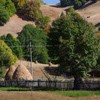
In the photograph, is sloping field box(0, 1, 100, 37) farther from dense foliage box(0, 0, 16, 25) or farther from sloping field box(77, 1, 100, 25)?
dense foliage box(0, 0, 16, 25)

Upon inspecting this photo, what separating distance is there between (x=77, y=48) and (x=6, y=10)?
296 feet

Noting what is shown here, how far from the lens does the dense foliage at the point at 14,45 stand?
404 feet

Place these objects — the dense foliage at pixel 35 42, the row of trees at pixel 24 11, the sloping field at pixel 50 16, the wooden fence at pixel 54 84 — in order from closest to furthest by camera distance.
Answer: the wooden fence at pixel 54 84 → the dense foliage at pixel 35 42 → the sloping field at pixel 50 16 → the row of trees at pixel 24 11

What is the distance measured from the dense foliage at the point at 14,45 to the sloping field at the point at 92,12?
42.2m

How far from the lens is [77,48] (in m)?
65.2

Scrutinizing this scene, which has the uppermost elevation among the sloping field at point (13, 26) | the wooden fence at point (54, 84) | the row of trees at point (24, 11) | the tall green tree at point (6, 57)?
the row of trees at point (24, 11)

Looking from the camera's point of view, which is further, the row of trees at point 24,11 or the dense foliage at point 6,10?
the row of trees at point 24,11

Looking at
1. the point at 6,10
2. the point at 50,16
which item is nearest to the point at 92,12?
the point at 50,16

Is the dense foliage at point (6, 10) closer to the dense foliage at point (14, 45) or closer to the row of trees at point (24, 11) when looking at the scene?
the row of trees at point (24, 11)

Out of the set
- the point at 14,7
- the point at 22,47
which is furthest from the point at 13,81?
the point at 14,7

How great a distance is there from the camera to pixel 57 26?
225ft

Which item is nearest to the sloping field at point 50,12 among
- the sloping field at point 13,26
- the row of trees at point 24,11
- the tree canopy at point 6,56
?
the row of trees at point 24,11

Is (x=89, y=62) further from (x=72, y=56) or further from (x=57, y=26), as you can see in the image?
(x=57, y=26)

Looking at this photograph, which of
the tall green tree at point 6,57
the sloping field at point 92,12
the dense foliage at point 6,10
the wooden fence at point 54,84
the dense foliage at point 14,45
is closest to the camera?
the wooden fence at point 54,84
